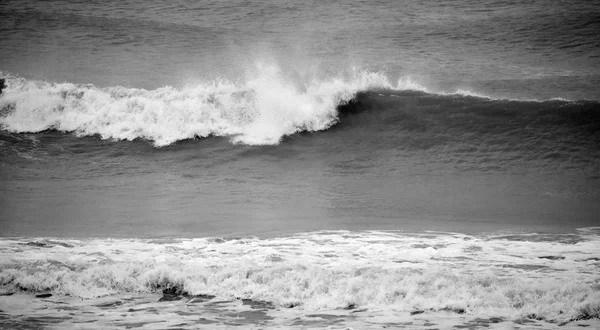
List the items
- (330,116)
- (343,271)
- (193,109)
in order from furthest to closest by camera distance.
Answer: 1. (193,109)
2. (330,116)
3. (343,271)

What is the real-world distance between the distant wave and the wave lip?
2 centimetres

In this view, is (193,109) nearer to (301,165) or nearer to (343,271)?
(301,165)

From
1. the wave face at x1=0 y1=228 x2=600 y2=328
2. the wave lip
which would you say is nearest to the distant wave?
the wave lip

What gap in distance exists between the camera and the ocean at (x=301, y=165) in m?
6.04

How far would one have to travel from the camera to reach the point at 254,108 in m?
13.7

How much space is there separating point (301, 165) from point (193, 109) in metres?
3.37

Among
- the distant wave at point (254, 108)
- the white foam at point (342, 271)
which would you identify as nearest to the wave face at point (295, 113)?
the distant wave at point (254, 108)

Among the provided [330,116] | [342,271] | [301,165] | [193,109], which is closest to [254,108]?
[193,109]

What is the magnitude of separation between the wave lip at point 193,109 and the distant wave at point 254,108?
0.9 inches

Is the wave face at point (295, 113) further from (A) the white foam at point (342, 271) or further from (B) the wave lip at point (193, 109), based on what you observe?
(A) the white foam at point (342, 271)

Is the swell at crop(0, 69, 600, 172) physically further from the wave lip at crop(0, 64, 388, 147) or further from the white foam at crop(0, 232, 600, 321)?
the white foam at crop(0, 232, 600, 321)

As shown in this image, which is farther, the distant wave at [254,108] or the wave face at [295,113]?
the distant wave at [254,108]

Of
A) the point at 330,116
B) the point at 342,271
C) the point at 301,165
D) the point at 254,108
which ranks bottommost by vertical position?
the point at 342,271

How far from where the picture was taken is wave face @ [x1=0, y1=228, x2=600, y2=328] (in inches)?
228
